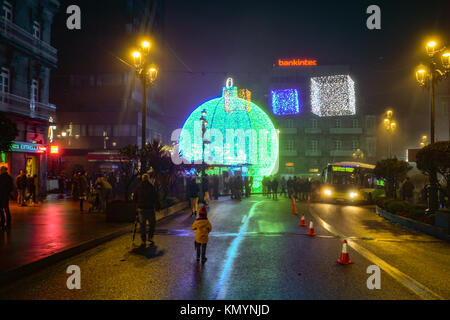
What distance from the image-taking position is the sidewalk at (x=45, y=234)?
7.40 metres

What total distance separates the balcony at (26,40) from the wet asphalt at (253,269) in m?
16.2

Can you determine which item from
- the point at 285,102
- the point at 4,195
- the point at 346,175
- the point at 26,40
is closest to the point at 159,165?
the point at 4,195

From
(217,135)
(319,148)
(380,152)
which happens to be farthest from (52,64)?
(380,152)

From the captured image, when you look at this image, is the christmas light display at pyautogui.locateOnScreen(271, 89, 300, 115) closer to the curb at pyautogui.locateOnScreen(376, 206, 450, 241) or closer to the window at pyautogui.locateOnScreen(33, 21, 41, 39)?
the window at pyautogui.locateOnScreen(33, 21, 41, 39)

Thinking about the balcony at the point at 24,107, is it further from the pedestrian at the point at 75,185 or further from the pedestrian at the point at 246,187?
the pedestrian at the point at 246,187

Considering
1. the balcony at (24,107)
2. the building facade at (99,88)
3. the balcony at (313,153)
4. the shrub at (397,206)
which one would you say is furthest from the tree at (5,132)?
the balcony at (313,153)

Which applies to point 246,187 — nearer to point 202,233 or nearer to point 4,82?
point 4,82

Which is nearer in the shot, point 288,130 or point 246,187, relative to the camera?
point 246,187

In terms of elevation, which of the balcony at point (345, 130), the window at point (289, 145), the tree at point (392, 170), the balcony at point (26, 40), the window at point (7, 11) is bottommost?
the tree at point (392, 170)

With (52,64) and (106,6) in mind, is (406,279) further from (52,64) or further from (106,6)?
(106,6)

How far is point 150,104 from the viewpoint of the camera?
51969 millimetres

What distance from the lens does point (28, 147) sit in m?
22.0

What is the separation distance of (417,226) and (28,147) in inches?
821

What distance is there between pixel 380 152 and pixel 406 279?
6193 centimetres
